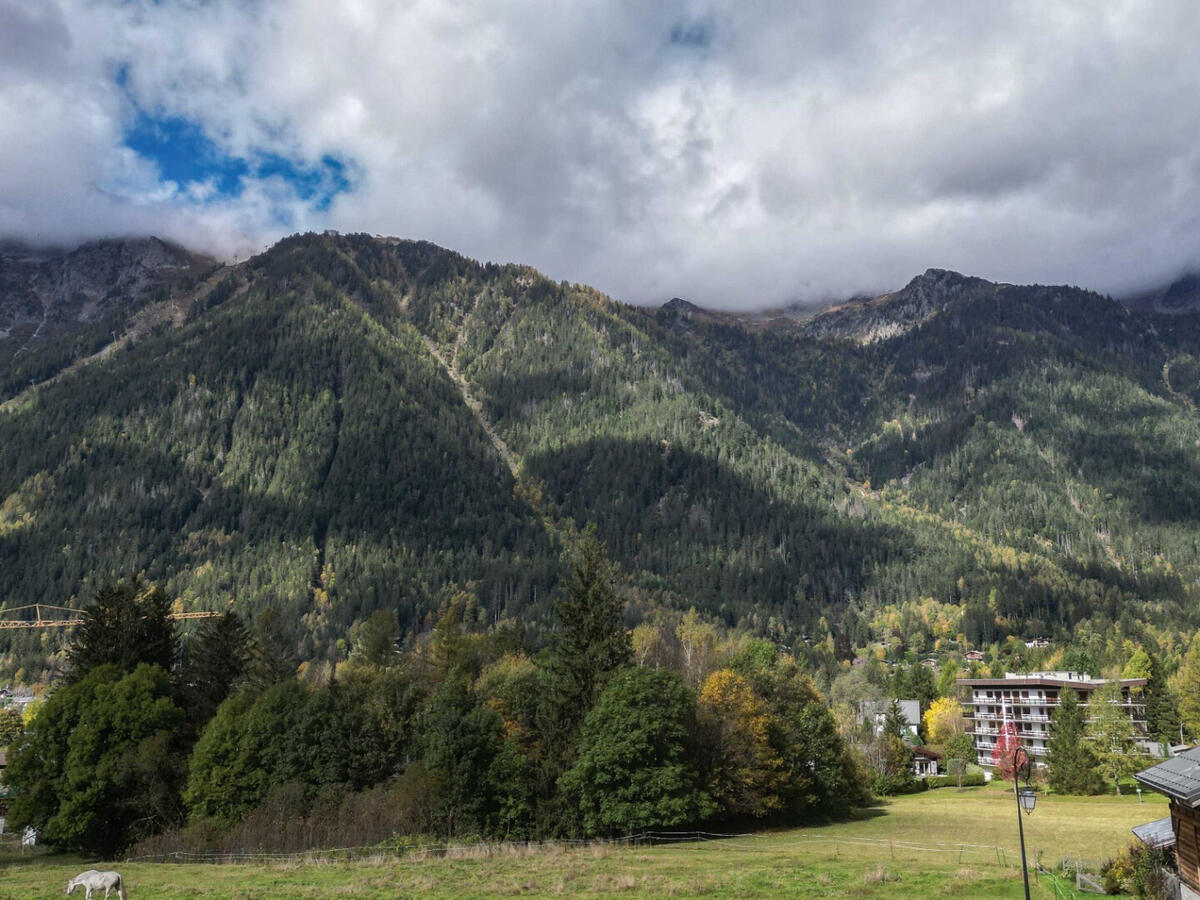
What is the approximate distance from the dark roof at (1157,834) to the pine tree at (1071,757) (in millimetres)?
67508

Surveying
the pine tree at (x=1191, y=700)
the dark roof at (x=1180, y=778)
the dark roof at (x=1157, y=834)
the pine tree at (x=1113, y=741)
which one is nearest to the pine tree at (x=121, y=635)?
the dark roof at (x=1157, y=834)

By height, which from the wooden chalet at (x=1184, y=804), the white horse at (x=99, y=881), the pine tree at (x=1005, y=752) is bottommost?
the pine tree at (x=1005, y=752)

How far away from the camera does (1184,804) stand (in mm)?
26578

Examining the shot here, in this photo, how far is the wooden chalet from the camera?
2568 centimetres

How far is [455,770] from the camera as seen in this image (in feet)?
184

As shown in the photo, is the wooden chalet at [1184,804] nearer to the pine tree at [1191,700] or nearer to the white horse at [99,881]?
the white horse at [99,881]

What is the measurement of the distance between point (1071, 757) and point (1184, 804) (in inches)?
3008

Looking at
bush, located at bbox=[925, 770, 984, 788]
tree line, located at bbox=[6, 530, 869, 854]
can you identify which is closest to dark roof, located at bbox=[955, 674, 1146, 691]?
bush, located at bbox=[925, 770, 984, 788]

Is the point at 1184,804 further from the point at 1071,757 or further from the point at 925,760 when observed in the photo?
the point at 925,760

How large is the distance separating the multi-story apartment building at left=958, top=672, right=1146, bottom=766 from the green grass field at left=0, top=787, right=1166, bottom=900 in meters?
79.4

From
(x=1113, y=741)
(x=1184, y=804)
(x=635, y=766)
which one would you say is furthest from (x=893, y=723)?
(x=1184, y=804)

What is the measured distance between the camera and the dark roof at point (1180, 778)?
2467cm

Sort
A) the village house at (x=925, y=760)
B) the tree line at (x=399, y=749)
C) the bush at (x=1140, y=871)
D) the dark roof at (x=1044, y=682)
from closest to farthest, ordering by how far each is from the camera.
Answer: the bush at (x=1140, y=871), the tree line at (x=399, y=749), the village house at (x=925, y=760), the dark roof at (x=1044, y=682)

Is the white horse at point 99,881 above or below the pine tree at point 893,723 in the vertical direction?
above
